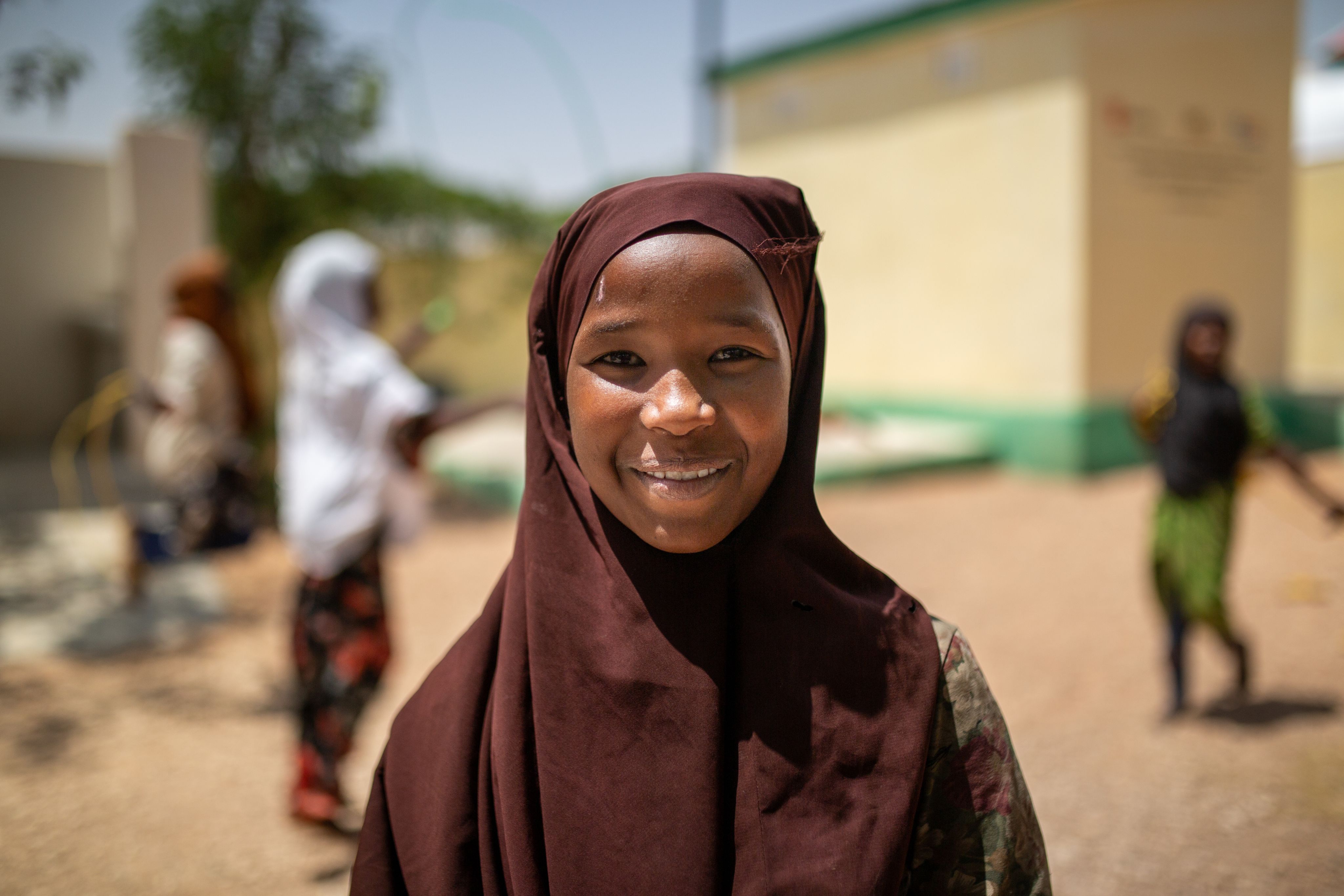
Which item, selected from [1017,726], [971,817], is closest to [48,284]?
[1017,726]

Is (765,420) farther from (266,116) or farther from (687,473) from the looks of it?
(266,116)

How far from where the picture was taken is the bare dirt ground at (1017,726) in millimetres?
3320

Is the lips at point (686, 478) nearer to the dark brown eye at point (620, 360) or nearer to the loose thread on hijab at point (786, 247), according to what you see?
the dark brown eye at point (620, 360)

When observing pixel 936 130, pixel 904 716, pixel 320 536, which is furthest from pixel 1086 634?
pixel 936 130

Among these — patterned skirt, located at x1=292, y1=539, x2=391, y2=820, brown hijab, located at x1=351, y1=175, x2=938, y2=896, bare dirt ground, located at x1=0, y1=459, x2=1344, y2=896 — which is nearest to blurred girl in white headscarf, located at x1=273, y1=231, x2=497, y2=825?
patterned skirt, located at x1=292, y1=539, x2=391, y2=820

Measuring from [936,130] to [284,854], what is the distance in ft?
29.8

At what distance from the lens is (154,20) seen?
29.3 feet

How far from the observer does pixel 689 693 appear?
120 cm

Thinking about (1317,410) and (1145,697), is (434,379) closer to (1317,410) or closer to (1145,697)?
(1317,410)

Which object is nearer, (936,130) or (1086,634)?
(1086,634)

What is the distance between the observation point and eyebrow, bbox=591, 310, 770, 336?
1.17 meters

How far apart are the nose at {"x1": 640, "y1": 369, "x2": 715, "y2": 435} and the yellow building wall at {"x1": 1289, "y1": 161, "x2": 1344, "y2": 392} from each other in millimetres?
15967

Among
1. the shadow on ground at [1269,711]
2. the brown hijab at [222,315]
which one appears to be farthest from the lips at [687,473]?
the brown hijab at [222,315]

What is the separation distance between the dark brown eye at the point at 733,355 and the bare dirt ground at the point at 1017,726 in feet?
8.76
